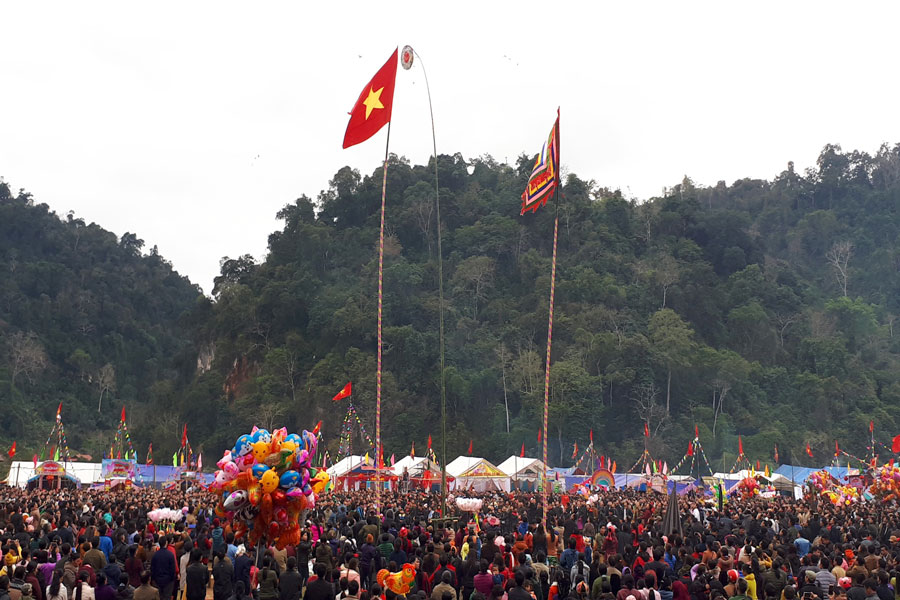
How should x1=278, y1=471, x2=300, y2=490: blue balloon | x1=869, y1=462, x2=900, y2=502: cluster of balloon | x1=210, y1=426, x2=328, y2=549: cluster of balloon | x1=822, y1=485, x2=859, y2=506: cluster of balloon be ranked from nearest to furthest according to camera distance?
x1=210, y1=426, x2=328, y2=549: cluster of balloon
x1=278, y1=471, x2=300, y2=490: blue balloon
x1=869, y1=462, x2=900, y2=502: cluster of balloon
x1=822, y1=485, x2=859, y2=506: cluster of balloon

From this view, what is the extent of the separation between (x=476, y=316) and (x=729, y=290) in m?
23.8

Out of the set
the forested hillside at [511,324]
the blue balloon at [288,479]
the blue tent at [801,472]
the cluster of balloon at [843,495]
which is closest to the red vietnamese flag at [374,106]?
the blue balloon at [288,479]

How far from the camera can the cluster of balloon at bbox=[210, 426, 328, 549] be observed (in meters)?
13.6

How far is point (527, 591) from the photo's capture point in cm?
1004

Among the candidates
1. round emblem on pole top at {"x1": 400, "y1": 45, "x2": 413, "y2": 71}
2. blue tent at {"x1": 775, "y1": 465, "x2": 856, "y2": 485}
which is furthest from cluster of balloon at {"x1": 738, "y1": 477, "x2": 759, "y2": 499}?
round emblem on pole top at {"x1": 400, "y1": 45, "x2": 413, "y2": 71}

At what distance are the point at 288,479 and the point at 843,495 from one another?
81.5 ft

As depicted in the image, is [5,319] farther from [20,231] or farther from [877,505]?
[877,505]

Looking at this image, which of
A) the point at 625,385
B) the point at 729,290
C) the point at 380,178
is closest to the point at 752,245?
the point at 729,290

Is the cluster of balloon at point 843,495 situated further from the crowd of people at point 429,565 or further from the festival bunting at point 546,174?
the festival bunting at point 546,174

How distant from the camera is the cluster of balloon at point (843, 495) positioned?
30.5 meters

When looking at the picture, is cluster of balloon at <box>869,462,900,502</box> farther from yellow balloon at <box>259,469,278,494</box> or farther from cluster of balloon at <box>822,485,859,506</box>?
yellow balloon at <box>259,469,278,494</box>

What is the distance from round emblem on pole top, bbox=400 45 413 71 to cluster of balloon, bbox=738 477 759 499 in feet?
70.6

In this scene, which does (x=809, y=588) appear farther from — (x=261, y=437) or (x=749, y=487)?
(x=749, y=487)

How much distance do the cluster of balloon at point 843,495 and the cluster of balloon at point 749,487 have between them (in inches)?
104
